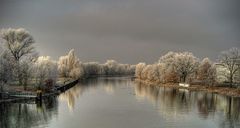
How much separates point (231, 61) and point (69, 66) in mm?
54468

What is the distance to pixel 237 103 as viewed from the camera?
174 feet

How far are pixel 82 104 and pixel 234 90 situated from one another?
32.0 meters

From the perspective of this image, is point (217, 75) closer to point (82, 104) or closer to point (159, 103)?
point (159, 103)

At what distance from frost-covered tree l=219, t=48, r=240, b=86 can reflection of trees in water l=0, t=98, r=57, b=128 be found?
4492cm

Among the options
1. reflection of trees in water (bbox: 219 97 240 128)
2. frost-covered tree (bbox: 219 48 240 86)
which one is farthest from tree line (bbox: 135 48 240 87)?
reflection of trees in water (bbox: 219 97 240 128)

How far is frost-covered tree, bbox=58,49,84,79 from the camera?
382ft

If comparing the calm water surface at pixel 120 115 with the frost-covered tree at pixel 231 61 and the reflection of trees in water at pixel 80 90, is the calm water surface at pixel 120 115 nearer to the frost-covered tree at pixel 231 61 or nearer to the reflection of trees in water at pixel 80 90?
the reflection of trees in water at pixel 80 90

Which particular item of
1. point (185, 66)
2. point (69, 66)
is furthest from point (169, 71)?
point (69, 66)

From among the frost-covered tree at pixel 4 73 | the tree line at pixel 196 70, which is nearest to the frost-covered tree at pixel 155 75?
the tree line at pixel 196 70

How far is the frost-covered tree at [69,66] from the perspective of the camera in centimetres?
11644

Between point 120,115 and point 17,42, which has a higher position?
point 17,42

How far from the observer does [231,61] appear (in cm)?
8025

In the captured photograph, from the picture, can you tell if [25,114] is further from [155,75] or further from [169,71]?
[155,75]

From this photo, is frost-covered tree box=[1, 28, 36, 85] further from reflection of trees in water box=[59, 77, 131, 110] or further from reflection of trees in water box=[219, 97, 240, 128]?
reflection of trees in water box=[219, 97, 240, 128]
